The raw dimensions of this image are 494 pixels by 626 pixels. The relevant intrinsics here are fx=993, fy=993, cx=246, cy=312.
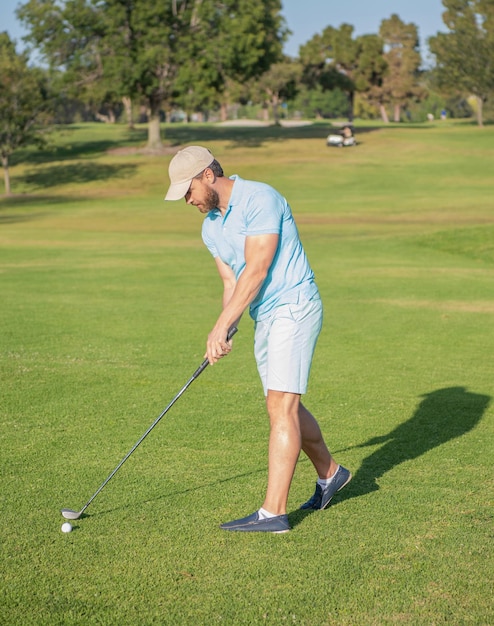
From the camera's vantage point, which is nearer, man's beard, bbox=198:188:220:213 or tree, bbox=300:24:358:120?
man's beard, bbox=198:188:220:213

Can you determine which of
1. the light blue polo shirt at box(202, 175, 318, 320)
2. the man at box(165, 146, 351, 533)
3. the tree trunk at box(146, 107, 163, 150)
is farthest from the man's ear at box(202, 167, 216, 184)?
the tree trunk at box(146, 107, 163, 150)

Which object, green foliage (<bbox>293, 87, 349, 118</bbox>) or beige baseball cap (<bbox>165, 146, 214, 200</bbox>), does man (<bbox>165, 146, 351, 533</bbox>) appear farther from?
green foliage (<bbox>293, 87, 349, 118</bbox>)

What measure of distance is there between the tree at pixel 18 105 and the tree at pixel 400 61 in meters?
78.6

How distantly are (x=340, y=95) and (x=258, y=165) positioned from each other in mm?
94862

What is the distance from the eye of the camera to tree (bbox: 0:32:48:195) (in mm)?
50688

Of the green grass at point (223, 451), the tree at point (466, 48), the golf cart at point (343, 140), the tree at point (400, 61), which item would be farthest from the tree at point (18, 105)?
the tree at point (400, 61)

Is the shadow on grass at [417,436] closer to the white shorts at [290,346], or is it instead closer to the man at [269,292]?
the man at [269,292]

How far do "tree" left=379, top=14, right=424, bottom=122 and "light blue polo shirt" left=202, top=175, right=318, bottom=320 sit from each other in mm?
122435

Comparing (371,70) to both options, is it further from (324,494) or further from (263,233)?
(263,233)

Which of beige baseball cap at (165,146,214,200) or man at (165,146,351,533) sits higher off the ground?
beige baseball cap at (165,146,214,200)

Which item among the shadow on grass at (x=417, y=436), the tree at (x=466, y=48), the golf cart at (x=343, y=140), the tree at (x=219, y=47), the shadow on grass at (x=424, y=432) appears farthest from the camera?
the tree at (x=466, y=48)

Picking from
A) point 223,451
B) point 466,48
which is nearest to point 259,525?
point 223,451

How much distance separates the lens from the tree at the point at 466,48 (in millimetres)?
82812

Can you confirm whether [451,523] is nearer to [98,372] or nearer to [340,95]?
[98,372]
